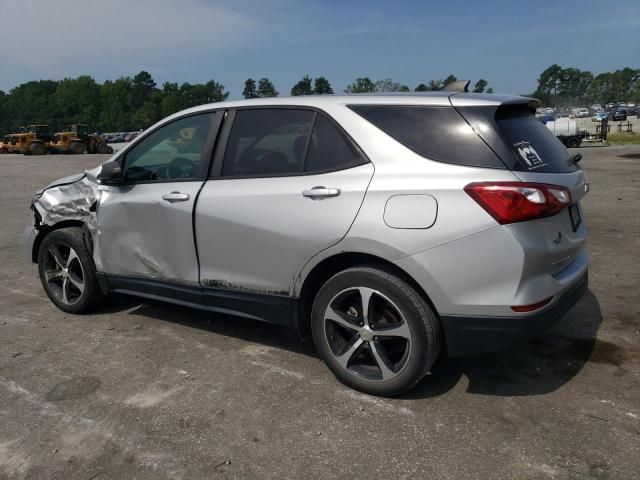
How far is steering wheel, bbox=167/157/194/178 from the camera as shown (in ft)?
12.6

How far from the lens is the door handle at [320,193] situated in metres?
3.09

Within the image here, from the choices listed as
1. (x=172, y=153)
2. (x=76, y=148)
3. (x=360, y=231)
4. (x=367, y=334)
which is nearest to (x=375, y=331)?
(x=367, y=334)

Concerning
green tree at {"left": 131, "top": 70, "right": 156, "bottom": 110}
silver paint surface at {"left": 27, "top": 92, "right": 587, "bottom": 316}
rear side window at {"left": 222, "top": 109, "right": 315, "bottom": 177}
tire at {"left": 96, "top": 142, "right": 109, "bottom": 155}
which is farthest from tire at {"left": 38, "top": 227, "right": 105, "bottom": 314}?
green tree at {"left": 131, "top": 70, "right": 156, "bottom": 110}

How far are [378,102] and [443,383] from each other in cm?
176

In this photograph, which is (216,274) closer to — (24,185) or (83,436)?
(83,436)

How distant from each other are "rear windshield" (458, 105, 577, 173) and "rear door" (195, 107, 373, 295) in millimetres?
654

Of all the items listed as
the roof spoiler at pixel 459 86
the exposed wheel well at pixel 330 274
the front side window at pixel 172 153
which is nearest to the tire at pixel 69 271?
the front side window at pixel 172 153

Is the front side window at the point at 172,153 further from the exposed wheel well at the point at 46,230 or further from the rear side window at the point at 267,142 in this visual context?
the exposed wheel well at the point at 46,230

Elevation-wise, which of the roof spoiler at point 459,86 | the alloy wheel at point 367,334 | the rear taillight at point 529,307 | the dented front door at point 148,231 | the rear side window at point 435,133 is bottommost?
the alloy wheel at point 367,334

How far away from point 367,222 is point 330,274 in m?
0.52

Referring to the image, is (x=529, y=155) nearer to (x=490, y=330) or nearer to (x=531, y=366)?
(x=490, y=330)

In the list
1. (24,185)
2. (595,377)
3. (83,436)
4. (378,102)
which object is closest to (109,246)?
(83,436)

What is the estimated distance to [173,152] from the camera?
4039 millimetres

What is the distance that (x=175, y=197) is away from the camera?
3.75 m
